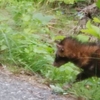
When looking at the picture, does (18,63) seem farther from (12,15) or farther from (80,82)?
(12,15)

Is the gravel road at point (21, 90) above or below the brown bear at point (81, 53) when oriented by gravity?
below

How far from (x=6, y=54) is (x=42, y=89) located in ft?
3.29

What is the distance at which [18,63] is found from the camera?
211 inches

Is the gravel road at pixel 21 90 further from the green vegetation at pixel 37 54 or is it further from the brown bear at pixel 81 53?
the brown bear at pixel 81 53

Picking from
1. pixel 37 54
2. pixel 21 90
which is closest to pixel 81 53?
pixel 21 90

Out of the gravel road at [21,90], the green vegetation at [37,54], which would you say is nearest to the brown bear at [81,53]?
the green vegetation at [37,54]

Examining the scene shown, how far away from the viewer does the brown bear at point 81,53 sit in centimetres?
473

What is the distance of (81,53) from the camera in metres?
4.79

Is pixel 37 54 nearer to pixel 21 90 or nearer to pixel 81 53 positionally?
pixel 81 53

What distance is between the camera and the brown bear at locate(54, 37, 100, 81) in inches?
186

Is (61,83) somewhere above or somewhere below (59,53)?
below

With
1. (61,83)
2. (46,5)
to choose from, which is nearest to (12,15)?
(46,5)

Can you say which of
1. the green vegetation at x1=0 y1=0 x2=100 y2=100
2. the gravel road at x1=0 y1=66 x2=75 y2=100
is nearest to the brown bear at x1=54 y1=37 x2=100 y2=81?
the green vegetation at x1=0 y1=0 x2=100 y2=100

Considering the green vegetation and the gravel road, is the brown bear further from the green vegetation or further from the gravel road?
the gravel road
